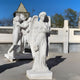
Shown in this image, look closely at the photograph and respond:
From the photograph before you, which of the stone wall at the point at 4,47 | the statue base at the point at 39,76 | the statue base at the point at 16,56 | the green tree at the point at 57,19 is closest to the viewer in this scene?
the statue base at the point at 39,76

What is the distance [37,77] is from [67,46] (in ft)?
30.6

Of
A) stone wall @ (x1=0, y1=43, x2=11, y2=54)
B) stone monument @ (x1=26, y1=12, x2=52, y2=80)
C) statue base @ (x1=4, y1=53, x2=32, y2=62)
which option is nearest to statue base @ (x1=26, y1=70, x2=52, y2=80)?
stone monument @ (x1=26, y1=12, x2=52, y2=80)

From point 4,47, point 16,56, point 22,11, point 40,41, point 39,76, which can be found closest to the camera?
point 39,76

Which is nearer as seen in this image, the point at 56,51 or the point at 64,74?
the point at 64,74

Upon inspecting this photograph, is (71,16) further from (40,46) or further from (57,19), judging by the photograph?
(40,46)

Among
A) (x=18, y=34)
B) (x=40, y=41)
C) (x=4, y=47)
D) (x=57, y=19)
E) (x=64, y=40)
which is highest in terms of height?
(x=57, y=19)

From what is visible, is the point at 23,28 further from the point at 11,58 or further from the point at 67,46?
the point at 67,46

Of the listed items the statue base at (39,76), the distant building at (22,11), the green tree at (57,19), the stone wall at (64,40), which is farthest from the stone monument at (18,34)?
the green tree at (57,19)

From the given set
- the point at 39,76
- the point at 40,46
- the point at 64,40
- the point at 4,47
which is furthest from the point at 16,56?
the point at 64,40

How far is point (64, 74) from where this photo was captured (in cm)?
653

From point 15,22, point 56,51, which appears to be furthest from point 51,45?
point 15,22

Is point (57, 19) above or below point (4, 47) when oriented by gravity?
above

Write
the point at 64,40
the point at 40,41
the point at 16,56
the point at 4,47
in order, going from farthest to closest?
the point at 64,40 < the point at 4,47 < the point at 16,56 < the point at 40,41

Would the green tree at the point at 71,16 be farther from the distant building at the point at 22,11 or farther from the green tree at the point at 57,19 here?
the distant building at the point at 22,11
